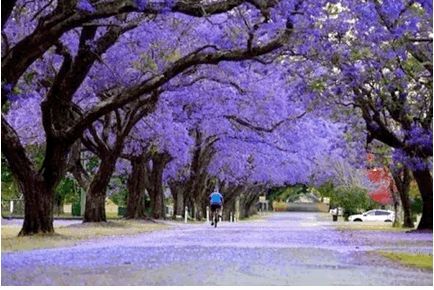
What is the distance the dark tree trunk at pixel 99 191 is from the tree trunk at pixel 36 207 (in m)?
7.33

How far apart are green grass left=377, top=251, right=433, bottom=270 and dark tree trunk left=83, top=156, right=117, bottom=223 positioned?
41.6 feet

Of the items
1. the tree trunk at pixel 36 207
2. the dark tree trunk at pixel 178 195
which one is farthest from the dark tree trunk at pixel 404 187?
the tree trunk at pixel 36 207

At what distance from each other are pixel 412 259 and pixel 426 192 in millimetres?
12945

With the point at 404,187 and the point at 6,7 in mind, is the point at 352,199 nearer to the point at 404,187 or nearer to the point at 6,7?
the point at 404,187

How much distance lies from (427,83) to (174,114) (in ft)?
38.8

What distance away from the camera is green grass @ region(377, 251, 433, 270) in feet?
41.4

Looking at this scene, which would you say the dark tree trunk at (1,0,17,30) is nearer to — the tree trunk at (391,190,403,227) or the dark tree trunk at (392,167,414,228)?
the dark tree trunk at (392,167,414,228)

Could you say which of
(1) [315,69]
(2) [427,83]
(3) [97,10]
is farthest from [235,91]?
(3) [97,10]

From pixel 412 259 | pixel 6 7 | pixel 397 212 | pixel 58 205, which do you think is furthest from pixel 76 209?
pixel 6 7

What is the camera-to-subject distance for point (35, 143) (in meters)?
32.2

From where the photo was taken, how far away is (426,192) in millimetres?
26500

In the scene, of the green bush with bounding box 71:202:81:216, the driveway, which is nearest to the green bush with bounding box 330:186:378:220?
the green bush with bounding box 71:202:81:216

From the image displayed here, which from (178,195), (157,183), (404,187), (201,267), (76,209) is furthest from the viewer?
(76,209)

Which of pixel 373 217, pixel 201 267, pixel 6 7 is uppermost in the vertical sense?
pixel 6 7
